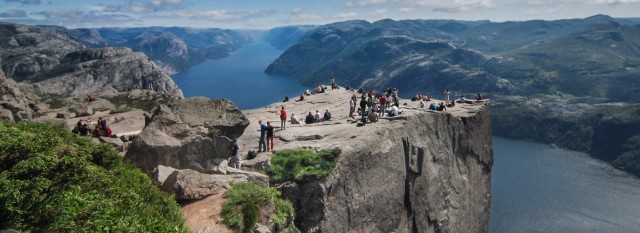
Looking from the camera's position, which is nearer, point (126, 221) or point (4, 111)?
point (126, 221)

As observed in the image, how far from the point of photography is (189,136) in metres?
29.6

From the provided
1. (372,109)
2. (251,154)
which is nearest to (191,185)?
(251,154)

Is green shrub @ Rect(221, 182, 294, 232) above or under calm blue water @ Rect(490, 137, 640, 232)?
above

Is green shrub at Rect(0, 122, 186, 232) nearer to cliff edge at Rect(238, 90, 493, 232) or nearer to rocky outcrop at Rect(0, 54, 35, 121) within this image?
cliff edge at Rect(238, 90, 493, 232)

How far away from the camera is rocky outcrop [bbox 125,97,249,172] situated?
90.4ft

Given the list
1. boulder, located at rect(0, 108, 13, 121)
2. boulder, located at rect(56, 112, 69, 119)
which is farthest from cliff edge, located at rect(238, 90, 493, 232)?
boulder, located at rect(56, 112, 69, 119)

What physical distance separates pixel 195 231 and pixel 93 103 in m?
65.9

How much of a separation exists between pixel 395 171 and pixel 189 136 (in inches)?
788

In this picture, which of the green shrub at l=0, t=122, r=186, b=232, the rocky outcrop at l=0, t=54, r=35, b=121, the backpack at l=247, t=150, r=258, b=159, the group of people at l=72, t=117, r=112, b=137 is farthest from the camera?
the rocky outcrop at l=0, t=54, r=35, b=121

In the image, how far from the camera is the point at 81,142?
82.6 ft

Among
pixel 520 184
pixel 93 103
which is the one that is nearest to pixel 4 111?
pixel 93 103

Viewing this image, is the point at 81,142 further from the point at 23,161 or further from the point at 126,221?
the point at 126,221

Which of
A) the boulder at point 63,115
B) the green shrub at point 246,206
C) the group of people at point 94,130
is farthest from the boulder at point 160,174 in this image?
the boulder at point 63,115

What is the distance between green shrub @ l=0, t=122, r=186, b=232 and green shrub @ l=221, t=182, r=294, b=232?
9.80 feet
